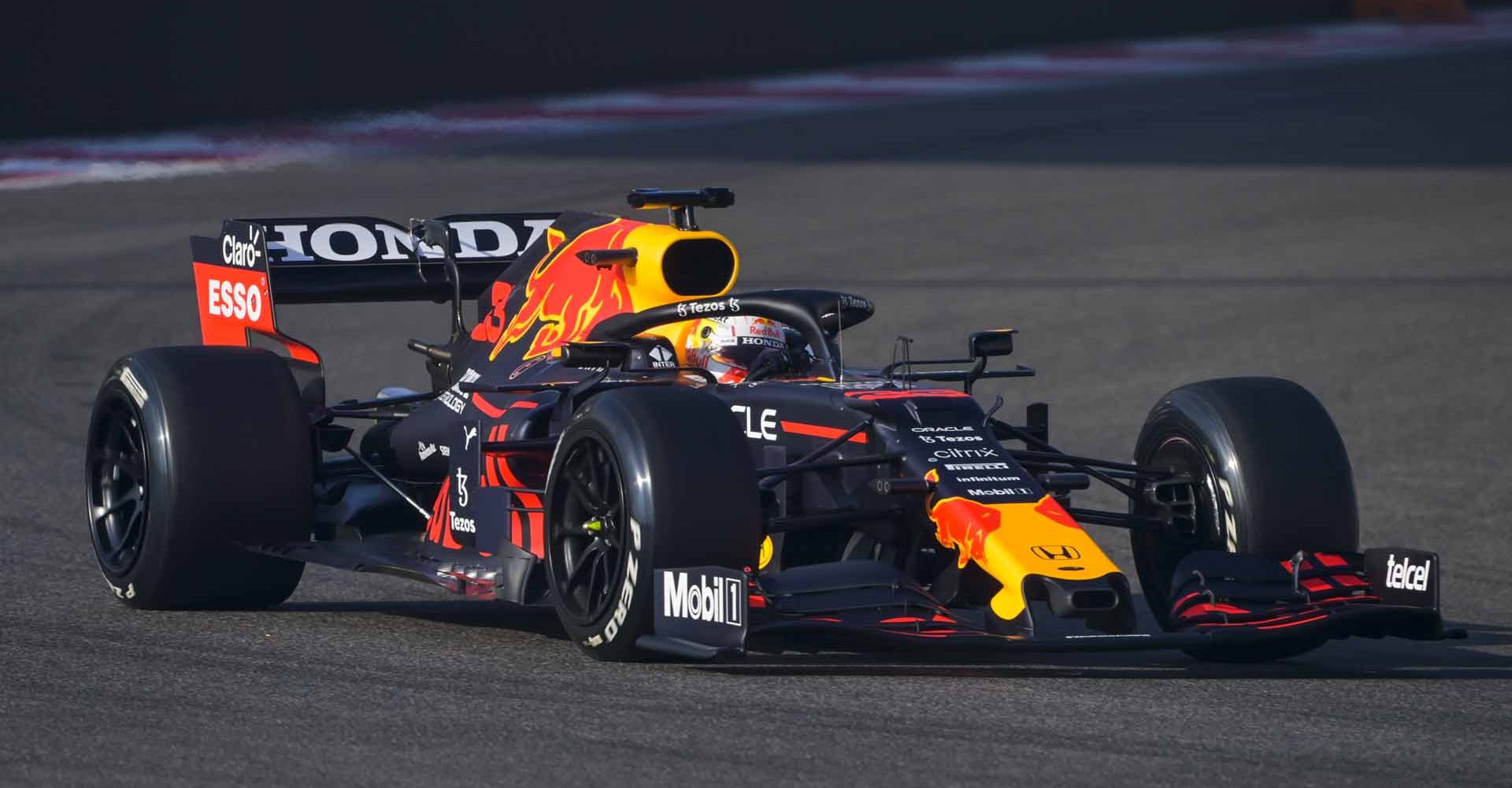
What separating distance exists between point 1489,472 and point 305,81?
519 inches

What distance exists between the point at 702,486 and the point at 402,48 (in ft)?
55.4

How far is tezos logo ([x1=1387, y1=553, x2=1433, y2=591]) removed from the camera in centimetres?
712

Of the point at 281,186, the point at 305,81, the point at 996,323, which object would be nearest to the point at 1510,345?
the point at 996,323

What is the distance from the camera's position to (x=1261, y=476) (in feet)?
24.8

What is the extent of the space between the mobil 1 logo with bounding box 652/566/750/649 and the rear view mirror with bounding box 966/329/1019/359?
1584 millimetres

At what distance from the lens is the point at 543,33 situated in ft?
79.4

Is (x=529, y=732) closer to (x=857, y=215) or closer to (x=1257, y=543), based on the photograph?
(x=1257, y=543)

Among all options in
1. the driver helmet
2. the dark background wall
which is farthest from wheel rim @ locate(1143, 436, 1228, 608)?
the dark background wall

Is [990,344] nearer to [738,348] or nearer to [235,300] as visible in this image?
[738,348]

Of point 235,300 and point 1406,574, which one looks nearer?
point 1406,574

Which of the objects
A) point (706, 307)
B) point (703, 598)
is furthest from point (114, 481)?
point (703, 598)

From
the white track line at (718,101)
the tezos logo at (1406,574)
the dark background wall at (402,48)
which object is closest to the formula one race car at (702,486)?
the tezos logo at (1406,574)

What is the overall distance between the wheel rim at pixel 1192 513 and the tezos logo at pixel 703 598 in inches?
70.0

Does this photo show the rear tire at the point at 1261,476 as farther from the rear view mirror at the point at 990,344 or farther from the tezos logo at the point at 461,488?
the tezos logo at the point at 461,488
